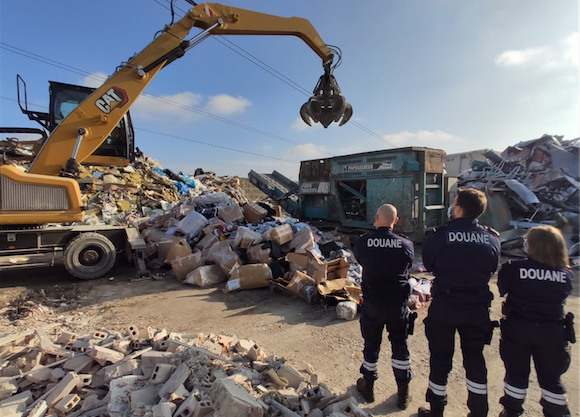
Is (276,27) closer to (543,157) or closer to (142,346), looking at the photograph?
(142,346)

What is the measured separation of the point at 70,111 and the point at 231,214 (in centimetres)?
338

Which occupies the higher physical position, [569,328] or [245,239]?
[245,239]

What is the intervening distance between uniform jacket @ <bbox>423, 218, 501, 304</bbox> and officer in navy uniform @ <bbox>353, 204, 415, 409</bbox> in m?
0.28

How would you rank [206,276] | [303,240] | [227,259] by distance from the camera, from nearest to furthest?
[206,276] < [227,259] < [303,240]

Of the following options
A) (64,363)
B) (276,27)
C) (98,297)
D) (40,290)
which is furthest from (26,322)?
(276,27)

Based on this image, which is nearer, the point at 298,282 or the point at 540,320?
the point at 540,320

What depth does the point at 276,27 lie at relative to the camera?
227 inches

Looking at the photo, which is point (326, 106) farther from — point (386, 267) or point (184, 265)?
point (184, 265)

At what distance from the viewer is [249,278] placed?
4902 mm

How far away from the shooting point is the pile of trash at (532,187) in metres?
7.96

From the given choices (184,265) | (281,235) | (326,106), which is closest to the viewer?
(326,106)

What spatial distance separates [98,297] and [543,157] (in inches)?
545

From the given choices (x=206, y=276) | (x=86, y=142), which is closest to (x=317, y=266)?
(x=206, y=276)

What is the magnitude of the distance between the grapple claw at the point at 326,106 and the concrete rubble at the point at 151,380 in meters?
3.46
